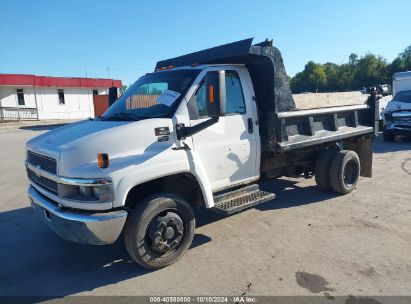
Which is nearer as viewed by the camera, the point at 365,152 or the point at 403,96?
the point at 365,152

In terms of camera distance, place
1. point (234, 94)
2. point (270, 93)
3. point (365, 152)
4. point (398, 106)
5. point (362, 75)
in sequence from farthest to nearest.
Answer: point (362, 75)
point (398, 106)
point (365, 152)
point (270, 93)
point (234, 94)

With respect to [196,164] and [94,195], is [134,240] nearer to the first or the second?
[94,195]

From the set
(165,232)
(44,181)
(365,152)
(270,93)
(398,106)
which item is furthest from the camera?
(398,106)

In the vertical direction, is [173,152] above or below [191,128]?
below

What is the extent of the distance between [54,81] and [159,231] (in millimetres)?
35317

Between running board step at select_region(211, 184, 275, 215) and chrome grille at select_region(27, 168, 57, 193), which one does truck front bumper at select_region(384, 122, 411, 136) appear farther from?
chrome grille at select_region(27, 168, 57, 193)

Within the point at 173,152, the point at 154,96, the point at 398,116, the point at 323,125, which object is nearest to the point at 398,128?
the point at 398,116

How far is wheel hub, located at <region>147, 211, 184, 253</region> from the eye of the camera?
3994 millimetres

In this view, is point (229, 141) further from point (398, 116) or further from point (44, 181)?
point (398, 116)

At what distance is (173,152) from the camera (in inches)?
163

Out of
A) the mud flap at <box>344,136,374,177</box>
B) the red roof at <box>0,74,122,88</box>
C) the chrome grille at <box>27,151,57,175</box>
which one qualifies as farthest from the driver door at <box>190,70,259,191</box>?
the red roof at <box>0,74,122,88</box>

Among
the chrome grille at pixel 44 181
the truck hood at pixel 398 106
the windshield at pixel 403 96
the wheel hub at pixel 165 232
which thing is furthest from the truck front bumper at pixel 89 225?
the windshield at pixel 403 96

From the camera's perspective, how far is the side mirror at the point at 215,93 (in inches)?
156

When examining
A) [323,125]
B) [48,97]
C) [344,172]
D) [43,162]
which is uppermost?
[48,97]
